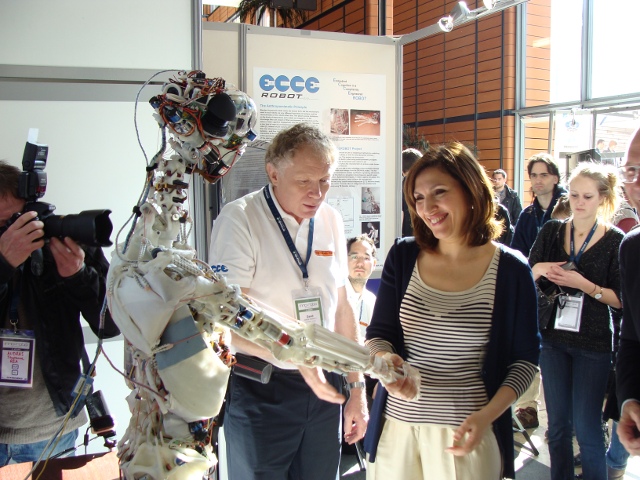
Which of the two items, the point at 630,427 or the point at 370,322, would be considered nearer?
the point at 630,427

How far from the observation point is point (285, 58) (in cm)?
279

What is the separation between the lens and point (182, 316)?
0.96 meters

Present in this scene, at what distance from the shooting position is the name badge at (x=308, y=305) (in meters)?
1.53

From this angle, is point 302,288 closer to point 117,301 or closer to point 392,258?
point 392,258

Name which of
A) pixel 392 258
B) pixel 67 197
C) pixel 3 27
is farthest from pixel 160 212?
pixel 3 27

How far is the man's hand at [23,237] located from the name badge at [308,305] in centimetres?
67

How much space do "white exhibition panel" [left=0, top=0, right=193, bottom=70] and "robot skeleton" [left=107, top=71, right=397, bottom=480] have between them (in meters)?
1.12

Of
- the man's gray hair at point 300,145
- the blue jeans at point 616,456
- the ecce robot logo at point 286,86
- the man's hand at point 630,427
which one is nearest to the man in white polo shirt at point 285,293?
the man's gray hair at point 300,145

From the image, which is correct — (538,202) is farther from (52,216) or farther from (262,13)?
(262,13)

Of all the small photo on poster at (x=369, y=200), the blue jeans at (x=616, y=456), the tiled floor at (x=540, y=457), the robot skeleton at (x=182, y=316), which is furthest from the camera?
the small photo on poster at (x=369, y=200)

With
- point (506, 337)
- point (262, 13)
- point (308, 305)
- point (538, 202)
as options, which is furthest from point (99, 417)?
point (262, 13)

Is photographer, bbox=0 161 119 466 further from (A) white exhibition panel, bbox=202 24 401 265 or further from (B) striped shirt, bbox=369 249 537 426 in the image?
(A) white exhibition panel, bbox=202 24 401 265

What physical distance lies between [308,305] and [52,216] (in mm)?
695

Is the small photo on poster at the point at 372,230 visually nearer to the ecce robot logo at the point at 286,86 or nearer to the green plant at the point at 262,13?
the ecce robot logo at the point at 286,86
